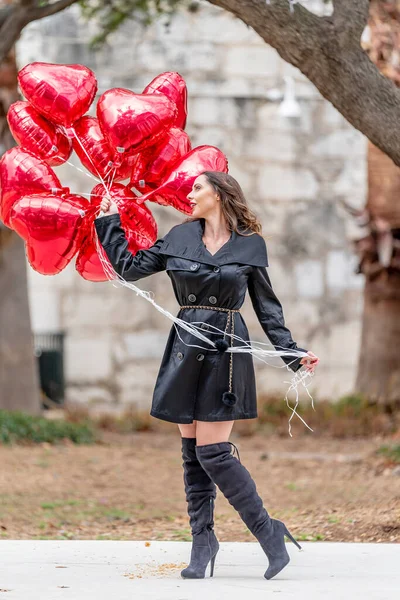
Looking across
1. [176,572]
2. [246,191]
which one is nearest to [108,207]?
[176,572]

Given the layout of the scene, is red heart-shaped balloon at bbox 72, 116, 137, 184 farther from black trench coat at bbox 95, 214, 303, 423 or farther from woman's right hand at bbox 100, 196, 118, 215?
black trench coat at bbox 95, 214, 303, 423

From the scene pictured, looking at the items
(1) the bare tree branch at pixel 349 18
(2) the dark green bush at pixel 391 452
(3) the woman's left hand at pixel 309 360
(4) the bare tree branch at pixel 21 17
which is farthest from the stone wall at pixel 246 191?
(3) the woman's left hand at pixel 309 360

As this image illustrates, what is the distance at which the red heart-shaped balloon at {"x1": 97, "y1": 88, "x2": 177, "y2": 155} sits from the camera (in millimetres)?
5055

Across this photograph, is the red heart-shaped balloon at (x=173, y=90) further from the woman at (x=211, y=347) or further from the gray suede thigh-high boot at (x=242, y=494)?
the gray suede thigh-high boot at (x=242, y=494)

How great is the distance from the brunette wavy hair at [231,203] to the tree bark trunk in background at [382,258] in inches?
260

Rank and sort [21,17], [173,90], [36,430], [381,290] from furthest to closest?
[381,290] < [36,430] < [21,17] < [173,90]

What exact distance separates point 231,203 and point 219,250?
249mm

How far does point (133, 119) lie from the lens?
5043mm

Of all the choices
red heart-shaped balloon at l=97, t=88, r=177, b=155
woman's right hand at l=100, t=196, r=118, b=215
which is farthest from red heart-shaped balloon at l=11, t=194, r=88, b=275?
red heart-shaped balloon at l=97, t=88, r=177, b=155

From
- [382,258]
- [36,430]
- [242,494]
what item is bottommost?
[36,430]

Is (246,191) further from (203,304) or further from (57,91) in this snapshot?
(203,304)

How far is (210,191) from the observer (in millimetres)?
4844

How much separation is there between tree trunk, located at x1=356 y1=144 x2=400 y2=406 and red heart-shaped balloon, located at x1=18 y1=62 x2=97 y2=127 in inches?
268

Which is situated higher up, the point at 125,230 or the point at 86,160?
the point at 86,160
